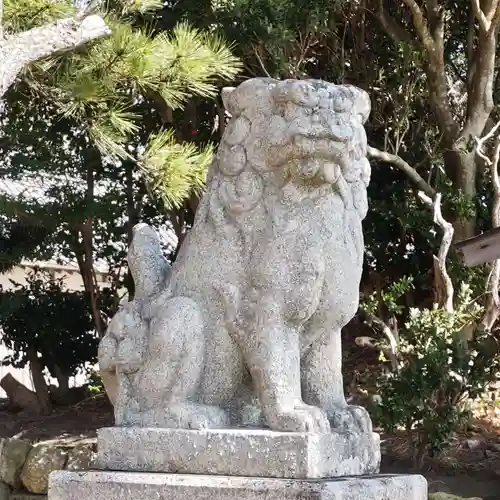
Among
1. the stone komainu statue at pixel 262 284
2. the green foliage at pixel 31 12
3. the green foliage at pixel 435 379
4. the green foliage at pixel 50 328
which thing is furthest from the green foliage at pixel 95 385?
the stone komainu statue at pixel 262 284

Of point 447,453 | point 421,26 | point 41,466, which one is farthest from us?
point 421,26

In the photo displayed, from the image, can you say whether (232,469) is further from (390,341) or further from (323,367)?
(390,341)

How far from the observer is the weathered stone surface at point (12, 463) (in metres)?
6.87

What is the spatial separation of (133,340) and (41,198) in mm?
5522

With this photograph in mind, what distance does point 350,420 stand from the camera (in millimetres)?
2725

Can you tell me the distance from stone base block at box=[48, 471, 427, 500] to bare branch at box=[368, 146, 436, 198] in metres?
4.62

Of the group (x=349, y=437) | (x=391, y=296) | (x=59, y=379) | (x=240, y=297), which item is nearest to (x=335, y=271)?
(x=240, y=297)

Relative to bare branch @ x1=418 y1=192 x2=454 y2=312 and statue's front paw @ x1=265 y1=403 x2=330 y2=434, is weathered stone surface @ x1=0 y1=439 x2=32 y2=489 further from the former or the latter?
statue's front paw @ x1=265 y1=403 x2=330 y2=434

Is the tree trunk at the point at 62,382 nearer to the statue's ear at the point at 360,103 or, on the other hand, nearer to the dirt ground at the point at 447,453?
the dirt ground at the point at 447,453

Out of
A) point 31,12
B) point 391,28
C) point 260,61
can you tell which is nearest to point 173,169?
point 31,12

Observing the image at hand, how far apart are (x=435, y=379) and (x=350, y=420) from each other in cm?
391

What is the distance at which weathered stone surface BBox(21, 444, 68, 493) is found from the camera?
6699 mm

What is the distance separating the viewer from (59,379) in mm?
9281

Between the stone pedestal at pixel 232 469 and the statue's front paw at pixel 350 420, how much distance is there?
30 mm
